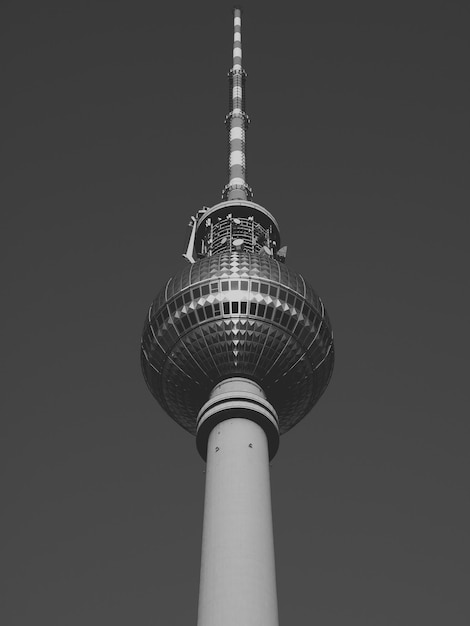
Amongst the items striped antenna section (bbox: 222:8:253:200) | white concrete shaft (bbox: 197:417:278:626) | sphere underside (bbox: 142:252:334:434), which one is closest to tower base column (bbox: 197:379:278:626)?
white concrete shaft (bbox: 197:417:278:626)

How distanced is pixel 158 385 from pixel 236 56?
39.7 metres

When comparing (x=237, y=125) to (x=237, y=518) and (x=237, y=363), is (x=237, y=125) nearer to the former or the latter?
(x=237, y=363)

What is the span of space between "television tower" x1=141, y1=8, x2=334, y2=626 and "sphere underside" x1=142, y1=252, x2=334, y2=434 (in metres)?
0.06

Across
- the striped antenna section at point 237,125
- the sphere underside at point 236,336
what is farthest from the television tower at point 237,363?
the striped antenna section at point 237,125

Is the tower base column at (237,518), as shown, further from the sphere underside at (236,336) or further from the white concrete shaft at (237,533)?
the sphere underside at (236,336)

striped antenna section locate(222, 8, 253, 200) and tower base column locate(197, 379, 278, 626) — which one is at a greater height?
striped antenna section locate(222, 8, 253, 200)

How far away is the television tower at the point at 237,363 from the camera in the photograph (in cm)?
5559

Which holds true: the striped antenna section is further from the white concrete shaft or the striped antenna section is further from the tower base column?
the white concrete shaft

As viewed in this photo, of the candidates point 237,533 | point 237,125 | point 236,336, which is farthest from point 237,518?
point 237,125

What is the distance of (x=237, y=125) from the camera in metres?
86.9

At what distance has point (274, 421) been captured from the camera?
2393 inches

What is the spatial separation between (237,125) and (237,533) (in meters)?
43.5

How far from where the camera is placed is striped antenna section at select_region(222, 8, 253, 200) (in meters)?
80.2

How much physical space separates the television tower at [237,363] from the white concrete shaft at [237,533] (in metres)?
0.08
